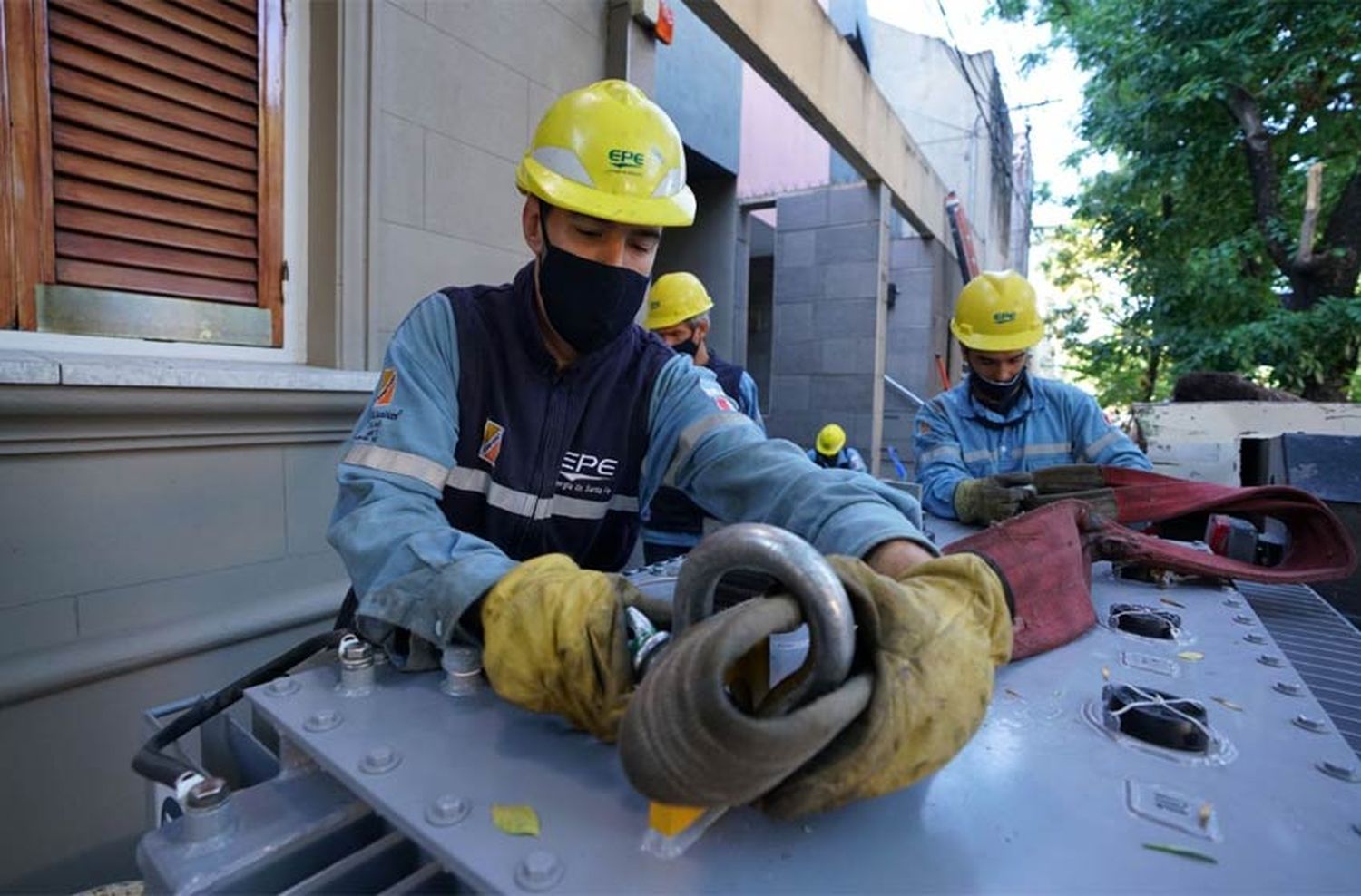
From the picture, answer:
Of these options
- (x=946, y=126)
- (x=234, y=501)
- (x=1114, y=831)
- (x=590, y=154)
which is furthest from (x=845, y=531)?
(x=946, y=126)

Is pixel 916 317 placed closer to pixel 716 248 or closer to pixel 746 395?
pixel 716 248

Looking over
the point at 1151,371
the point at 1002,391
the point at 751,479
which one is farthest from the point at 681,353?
the point at 1151,371

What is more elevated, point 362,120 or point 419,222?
point 362,120

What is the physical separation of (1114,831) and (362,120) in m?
2.68

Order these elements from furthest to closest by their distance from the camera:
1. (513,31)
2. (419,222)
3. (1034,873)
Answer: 1. (513,31)
2. (419,222)
3. (1034,873)

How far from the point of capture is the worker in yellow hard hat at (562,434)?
98 centimetres

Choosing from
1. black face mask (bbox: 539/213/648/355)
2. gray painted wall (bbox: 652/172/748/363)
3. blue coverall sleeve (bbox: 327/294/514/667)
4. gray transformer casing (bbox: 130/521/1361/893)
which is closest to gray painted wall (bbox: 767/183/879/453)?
gray painted wall (bbox: 652/172/748/363)

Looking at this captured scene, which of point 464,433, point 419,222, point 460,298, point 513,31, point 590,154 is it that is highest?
point 513,31

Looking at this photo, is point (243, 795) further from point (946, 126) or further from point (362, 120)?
point (946, 126)

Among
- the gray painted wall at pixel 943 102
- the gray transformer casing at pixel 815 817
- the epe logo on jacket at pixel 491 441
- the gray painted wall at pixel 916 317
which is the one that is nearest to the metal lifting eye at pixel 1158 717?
the gray transformer casing at pixel 815 817

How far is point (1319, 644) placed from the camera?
3.73 ft

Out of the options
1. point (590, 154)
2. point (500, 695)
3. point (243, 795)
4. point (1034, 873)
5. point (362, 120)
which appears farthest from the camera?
point (362, 120)

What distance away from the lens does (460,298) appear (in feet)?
4.68

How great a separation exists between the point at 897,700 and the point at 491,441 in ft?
3.33
